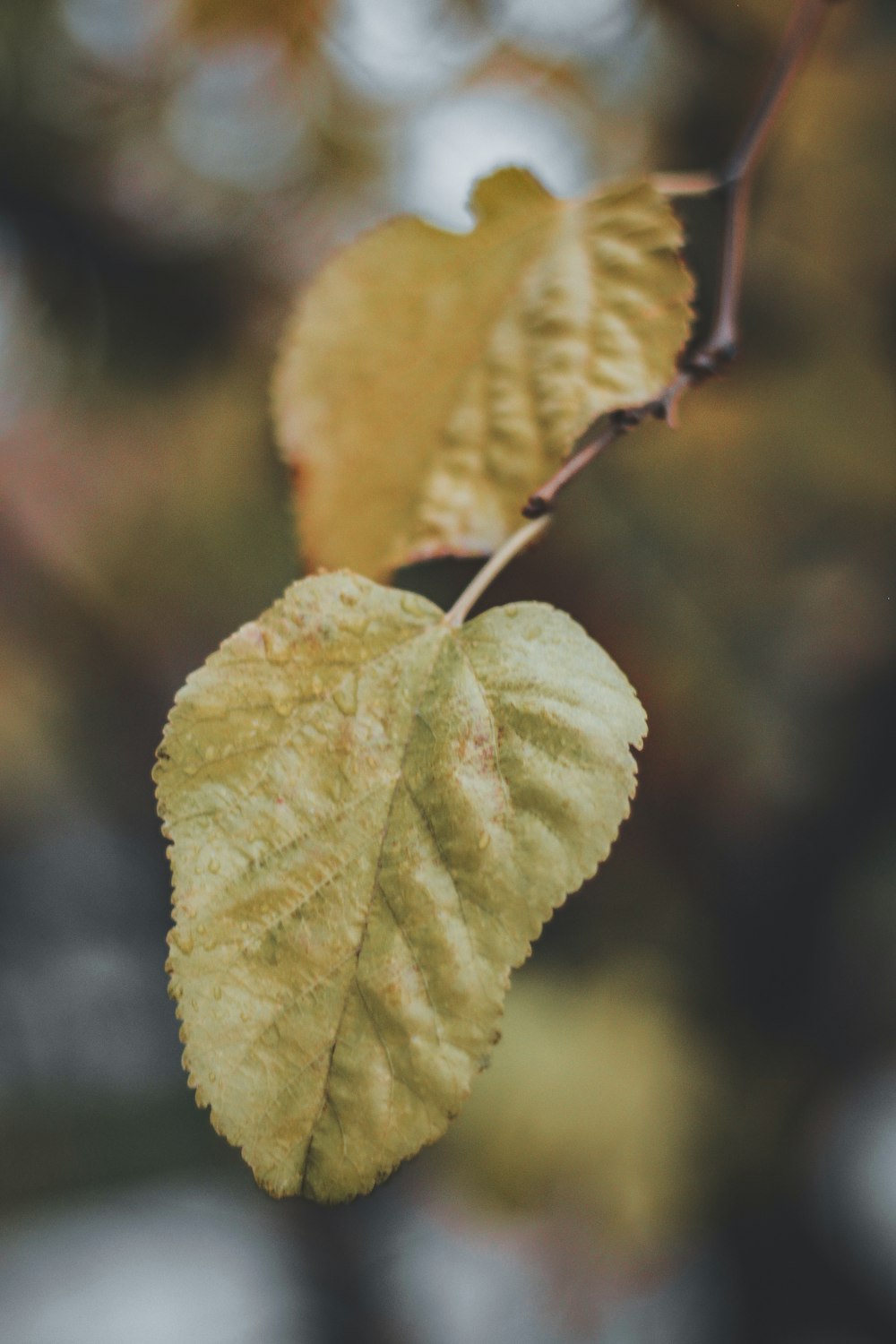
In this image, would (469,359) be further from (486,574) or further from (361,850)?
(361,850)

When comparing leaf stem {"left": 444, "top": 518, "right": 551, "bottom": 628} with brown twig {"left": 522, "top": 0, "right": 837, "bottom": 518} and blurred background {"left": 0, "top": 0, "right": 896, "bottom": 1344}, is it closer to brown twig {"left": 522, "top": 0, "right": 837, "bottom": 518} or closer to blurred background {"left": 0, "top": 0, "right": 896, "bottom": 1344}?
brown twig {"left": 522, "top": 0, "right": 837, "bottom": 518}

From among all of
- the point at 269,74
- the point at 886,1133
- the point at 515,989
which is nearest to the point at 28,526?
the point at 269,74

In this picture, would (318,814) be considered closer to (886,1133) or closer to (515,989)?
(515,989)

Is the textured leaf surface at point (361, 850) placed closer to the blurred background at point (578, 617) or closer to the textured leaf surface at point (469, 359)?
the textured leaf surface at point (469, 359)

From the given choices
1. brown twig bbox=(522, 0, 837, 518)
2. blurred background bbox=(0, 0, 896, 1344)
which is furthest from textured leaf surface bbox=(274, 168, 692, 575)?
blurred background bbox=(0, 0, 896, 1344)

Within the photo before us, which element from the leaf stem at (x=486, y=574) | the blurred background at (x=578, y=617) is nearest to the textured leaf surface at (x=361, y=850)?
the leaf stem at (x=486, y=574)
